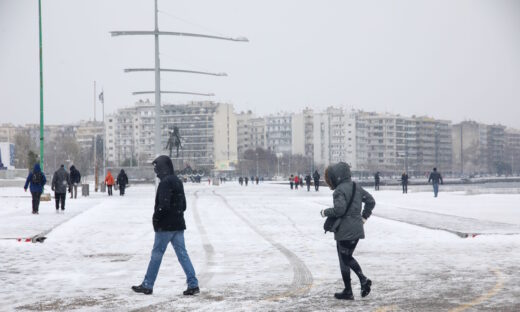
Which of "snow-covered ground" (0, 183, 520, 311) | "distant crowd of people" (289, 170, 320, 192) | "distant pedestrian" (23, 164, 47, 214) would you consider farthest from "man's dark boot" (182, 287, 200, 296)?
"distant crowd of people" (289, 170, 320, 192)

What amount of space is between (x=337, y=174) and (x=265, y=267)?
336cm

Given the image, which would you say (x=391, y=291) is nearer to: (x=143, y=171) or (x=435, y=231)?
(x=435, y=231)

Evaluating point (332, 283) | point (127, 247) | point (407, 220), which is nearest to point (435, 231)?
point (407, 220)

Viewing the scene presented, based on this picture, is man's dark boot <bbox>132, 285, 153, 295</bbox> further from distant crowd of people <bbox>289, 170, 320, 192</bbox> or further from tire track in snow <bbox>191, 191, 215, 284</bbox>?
distant crowd of people <bbox>289, 170, 320, 192</bbox>

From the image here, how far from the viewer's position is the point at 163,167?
30.1 feet

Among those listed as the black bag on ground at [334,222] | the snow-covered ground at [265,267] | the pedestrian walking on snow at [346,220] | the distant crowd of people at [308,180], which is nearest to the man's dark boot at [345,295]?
the pedestrian walking on snow at [346,220]

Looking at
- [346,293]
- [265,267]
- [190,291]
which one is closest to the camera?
[346,293]

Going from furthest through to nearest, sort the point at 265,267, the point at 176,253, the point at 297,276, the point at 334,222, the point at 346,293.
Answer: the point at 265,267 < the point at 297,276 < the point at 176,253 < the point at 334,222 < the point at 346,293

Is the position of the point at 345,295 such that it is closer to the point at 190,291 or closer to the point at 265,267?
the point at 190,291

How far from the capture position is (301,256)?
42.9 ft

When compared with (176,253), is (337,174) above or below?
above

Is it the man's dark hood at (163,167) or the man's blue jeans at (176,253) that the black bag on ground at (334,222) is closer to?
the man's blue jeans at (176,253)

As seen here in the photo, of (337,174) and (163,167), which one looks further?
(163,167)

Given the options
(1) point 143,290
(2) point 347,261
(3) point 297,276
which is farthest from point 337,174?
(1) point 143,290
